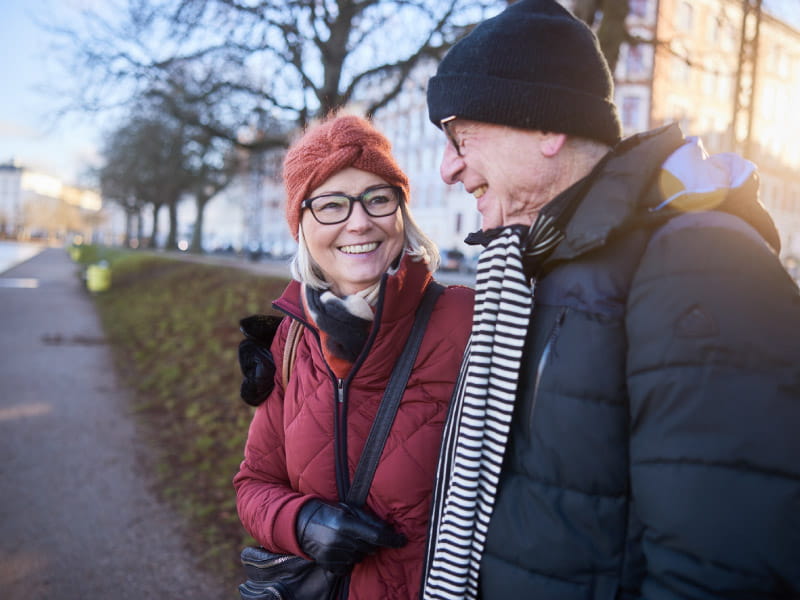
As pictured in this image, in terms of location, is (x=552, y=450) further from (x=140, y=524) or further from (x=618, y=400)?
(x=140, y=524)

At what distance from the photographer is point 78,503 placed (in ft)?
16.3

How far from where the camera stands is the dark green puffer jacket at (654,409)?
3.28 feet

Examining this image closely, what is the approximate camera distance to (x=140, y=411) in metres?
7.68

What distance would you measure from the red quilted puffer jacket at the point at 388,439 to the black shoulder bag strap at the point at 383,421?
19 mm

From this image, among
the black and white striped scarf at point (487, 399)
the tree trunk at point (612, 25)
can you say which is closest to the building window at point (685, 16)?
the tree trunk at point (612, 25)

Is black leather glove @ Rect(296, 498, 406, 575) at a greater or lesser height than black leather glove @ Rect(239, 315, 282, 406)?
lesser

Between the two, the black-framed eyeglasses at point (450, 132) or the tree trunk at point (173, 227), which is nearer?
the black-framed eyeglasses at point (450, 132)

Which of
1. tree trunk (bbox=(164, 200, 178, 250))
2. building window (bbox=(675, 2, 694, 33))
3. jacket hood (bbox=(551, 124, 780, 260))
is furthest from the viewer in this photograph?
tree trunk (bbox=(164, 200, 178, 250))

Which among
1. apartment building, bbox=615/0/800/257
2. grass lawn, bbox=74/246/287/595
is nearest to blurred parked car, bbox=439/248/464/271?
apartment building, bbox=615/0/800/257

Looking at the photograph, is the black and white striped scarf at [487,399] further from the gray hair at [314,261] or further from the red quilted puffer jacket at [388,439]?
the gray hair at [314,261]

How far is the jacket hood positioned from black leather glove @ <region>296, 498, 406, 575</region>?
967mm

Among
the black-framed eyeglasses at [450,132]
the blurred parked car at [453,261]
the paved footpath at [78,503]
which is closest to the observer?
the black-framed eyeglasses at [450,132]

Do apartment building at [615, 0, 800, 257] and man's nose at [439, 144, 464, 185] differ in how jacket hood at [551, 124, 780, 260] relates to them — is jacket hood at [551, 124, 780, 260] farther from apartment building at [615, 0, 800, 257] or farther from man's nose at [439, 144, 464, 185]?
apartment building at [615, 0, 800, 257]

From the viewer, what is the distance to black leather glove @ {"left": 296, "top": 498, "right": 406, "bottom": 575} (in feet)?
5.75
